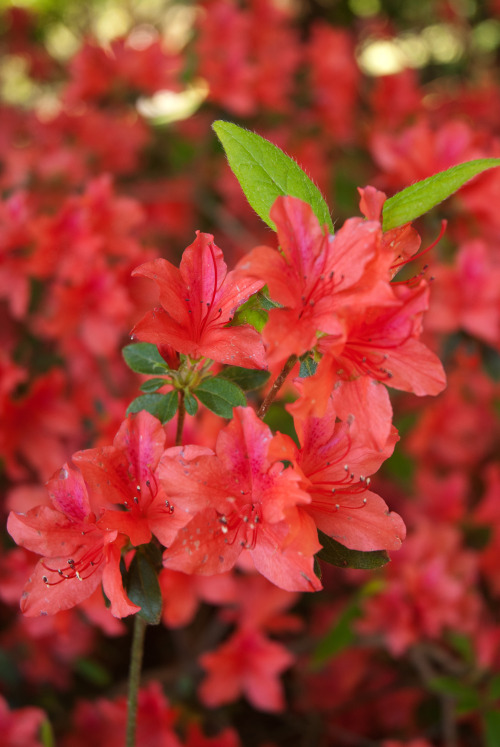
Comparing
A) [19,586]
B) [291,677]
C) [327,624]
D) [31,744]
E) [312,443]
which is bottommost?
[291,677]

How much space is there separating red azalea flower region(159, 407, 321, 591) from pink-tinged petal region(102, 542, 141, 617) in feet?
0.17

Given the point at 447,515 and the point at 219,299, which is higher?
the point at 219,299

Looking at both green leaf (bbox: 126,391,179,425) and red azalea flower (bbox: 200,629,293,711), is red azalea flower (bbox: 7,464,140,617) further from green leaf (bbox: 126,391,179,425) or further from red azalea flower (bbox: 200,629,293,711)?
red azalea flower (bbox: 200,629,293,711)

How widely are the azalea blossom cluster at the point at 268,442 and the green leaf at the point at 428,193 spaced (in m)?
0.02

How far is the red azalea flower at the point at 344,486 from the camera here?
1.97 feet

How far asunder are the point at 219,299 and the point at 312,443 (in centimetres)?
16

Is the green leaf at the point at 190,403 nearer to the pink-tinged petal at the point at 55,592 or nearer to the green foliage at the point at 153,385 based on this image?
the green foliage at the point at 153,385

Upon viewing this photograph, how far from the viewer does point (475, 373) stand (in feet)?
5.69

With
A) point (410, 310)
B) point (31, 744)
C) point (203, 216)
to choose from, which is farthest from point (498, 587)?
point (203, 216)

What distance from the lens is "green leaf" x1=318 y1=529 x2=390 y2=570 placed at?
610 millimetres

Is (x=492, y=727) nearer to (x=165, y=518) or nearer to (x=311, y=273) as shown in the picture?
(x=165, y=518)

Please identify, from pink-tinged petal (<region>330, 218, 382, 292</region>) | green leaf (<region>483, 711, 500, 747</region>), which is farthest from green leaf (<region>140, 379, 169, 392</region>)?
green leaf (<region>483, 711, 500, 747</region>)

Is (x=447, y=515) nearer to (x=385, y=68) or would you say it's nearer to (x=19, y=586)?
(x=19, y=586)

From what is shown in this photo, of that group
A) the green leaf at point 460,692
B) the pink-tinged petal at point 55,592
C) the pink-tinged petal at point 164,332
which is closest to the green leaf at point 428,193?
the pink-tinged petal at point 164,332
